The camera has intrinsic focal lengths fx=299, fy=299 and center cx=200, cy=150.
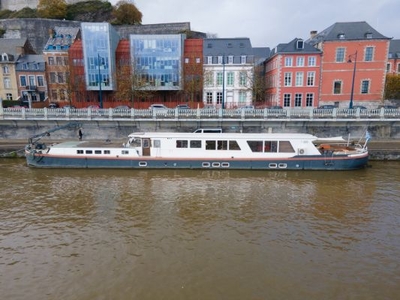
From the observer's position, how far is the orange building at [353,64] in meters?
41.2

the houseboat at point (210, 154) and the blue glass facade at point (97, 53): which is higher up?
the blue glass facade at point (97, 53)

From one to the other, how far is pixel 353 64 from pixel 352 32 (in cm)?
441

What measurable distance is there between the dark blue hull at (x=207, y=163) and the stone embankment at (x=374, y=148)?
9.41ft

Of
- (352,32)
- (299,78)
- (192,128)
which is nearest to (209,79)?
(299,78)

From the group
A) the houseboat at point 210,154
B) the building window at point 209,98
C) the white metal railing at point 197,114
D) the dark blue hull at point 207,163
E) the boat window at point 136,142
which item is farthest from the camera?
the building window at point 209,98

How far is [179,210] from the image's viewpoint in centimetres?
1413

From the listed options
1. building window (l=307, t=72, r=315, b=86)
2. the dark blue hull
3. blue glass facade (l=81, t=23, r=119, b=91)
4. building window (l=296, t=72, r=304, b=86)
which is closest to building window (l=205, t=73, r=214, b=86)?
building window (l=296, t=72, r=304, b=86)

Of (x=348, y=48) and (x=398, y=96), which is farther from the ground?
(x=348, y=48)

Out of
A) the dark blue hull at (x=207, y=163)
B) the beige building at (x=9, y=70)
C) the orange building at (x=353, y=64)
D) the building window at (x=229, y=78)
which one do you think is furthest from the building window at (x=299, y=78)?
the beige building at (x=9, y=70)

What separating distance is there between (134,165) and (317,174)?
12601 mm

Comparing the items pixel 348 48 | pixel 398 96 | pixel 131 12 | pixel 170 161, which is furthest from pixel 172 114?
pixel 131 12

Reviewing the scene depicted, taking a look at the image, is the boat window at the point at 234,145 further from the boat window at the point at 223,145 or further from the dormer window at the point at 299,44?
the dormer window at the point at 299,44

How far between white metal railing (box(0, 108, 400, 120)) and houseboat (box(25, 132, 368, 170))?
5.49 metres

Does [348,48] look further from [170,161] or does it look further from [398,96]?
[170,161]
